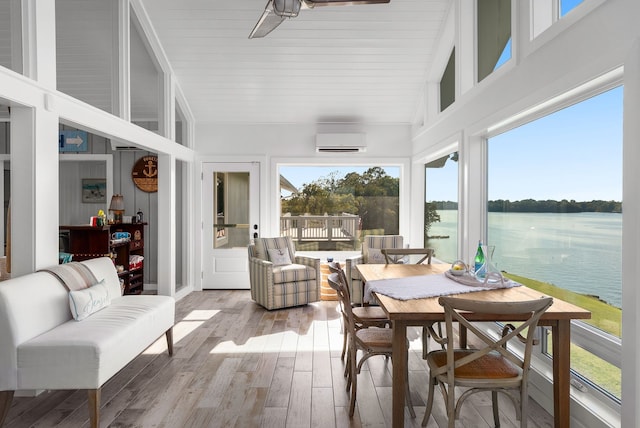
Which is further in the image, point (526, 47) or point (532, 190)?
point (532, 190)

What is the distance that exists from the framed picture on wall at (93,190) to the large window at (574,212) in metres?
5.52

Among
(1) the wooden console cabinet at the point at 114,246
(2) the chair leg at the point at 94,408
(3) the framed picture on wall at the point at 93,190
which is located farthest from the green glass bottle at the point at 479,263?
(3) the framed picture on wall at the point at 93,190

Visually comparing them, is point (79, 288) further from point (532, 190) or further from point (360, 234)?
point (360, 234)

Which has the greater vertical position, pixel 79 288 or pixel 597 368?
pixel 79 288

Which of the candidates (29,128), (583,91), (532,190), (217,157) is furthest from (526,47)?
(217,157)

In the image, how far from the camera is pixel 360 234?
249 inches

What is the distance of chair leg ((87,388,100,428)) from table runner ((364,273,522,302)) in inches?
68.0

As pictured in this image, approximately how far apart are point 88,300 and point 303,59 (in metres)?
3.51

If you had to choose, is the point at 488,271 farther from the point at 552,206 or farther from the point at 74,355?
the point at 74,355

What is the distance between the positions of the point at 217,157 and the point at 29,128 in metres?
3.45

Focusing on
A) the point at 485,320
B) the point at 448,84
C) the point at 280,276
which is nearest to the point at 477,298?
the point at 485,320

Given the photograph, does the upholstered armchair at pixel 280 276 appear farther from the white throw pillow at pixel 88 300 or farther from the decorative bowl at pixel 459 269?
the decorative bowl at pixel 459 269

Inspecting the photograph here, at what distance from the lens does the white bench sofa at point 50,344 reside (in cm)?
227

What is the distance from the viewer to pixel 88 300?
276cm
